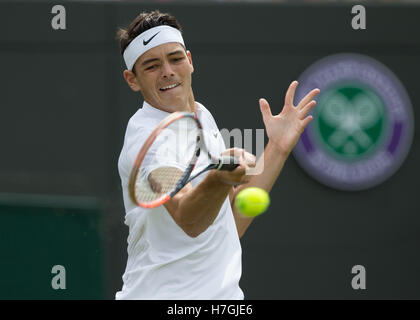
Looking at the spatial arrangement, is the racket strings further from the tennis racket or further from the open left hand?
the open left hand

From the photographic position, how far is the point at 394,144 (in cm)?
521

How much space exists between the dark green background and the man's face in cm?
210

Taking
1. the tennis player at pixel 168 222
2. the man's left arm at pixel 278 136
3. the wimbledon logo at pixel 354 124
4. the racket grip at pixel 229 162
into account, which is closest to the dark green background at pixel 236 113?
the wimbledon logo at pixel 354 124

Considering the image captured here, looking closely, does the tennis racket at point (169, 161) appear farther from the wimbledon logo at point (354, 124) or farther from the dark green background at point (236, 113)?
the wimbledon logo at point (354, 124)

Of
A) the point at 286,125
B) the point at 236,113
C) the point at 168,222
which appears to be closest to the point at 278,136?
the point at 286,125

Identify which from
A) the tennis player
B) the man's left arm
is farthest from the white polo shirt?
the man's left arm

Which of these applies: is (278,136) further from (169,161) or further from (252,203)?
(169,161)

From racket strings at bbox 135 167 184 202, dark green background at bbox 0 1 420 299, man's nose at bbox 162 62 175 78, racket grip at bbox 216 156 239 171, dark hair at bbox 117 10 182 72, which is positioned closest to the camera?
racket grip at bbox 216 156 239 171

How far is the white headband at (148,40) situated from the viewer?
2.97 m

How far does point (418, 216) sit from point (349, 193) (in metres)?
0.51

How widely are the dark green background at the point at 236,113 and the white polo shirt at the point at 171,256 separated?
212 cm

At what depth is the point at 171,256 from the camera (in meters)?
2.84

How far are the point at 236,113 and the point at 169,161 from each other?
8.15 ft

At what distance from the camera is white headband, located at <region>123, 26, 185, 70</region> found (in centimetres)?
297
